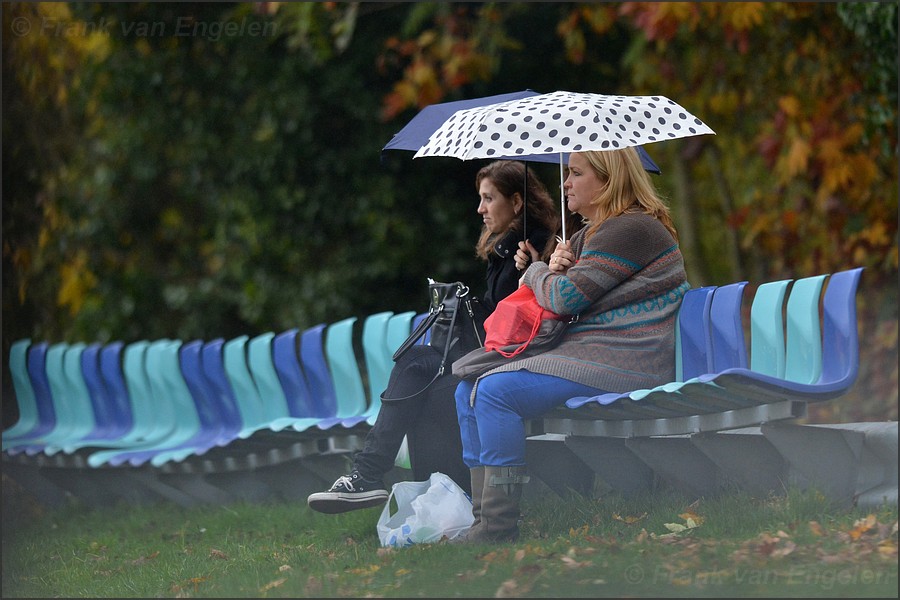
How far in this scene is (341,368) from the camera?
631 cm

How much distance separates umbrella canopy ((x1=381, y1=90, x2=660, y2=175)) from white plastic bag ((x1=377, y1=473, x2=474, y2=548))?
4.57 ft

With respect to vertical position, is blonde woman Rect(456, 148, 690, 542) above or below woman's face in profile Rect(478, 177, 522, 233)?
below

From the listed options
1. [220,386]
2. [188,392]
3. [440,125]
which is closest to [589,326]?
[440,125]

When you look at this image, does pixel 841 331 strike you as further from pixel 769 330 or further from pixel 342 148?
pixel 342 148

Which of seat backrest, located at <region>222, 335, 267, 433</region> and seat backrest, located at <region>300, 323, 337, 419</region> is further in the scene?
seat backrest, located at <region>222, 335, 267, 433</region>

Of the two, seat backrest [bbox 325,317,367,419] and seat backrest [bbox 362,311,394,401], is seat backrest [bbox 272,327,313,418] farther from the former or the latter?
seat backrest [bbox 362,311,394,401]

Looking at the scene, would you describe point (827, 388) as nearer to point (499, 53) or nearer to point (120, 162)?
point (499, 53)

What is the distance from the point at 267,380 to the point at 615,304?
106 inches

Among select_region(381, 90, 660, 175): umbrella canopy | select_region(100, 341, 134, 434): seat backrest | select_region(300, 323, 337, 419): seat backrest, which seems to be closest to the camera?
select_region(381, 90, 660, 175): umbrella canopy

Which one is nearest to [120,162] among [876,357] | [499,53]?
[499,53]

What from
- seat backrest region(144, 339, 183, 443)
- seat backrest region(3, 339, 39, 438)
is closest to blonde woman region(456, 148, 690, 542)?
seat backrest region(144, 339, 183, 443)

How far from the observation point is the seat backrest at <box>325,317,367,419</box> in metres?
6.24

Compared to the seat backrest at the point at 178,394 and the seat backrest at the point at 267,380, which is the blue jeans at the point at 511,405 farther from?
the seat backrest at the point at 178,394

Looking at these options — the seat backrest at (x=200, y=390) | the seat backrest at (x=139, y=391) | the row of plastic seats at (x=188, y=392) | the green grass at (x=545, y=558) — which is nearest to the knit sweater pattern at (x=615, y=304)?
the green grass at (x=545, y=558)
